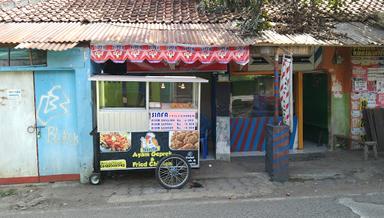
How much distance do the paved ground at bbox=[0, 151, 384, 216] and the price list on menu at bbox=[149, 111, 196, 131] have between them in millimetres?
1158

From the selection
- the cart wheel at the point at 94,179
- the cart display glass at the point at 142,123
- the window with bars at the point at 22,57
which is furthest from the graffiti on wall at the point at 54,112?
the cart display glass at the point at 142,123

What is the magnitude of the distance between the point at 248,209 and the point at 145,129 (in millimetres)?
2417

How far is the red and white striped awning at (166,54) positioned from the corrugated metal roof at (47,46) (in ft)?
1.63

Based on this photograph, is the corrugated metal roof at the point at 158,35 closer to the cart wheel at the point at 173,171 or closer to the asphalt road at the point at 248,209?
the cart wheel at the point at 173,171

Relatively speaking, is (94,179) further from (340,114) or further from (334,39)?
(340,114)

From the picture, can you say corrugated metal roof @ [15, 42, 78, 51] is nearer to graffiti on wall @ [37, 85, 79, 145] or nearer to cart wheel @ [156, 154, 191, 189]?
graffiti on wall @ [37, 85, 79, 145]

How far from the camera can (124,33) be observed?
760 centimetres

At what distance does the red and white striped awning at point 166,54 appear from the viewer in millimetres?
6969

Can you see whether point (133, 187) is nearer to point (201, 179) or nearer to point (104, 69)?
point (201, 179)

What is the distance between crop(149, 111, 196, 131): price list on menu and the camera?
676cm

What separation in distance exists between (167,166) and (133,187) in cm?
81

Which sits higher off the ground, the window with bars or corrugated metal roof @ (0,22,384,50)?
corrugated metal roof @ (0,22,384,50)

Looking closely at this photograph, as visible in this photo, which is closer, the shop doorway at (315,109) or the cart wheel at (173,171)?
the cart wheel at (173,171)

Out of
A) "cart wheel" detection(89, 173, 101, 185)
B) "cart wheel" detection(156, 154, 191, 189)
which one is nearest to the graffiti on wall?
"cart wheel" detection(89, 173, 101, 185)
